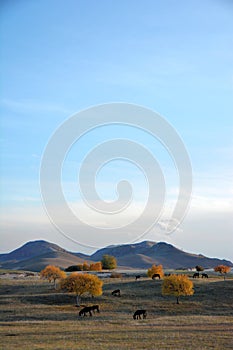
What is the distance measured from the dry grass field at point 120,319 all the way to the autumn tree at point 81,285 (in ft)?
5.15

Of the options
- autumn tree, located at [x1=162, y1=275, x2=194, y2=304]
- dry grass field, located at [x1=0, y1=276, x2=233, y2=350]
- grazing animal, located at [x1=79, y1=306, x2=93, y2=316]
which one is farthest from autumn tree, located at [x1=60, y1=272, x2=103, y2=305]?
grazing animal, located at [x1=79, y1=306, x2=93, y2=316]

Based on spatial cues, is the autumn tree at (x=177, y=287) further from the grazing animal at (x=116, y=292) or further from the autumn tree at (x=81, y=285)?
the autumn tree at (x=81, y=285)

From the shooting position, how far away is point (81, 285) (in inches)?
2603

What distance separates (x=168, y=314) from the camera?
5747cm

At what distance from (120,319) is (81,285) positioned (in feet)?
56.6

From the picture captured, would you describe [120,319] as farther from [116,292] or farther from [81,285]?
[116,292]

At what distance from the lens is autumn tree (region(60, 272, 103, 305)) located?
6600cm

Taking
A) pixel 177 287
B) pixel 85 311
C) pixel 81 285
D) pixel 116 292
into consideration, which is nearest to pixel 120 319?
pixel 85 311

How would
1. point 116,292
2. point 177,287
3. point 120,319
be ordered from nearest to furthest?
point 120,319
point 177,287
point 116,292

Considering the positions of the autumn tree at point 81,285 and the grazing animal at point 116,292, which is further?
the grazing animal at point 116,292

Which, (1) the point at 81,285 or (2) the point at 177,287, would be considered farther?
(2) the point at 177,287

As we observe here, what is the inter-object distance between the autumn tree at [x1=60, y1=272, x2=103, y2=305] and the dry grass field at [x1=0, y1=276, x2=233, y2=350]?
157 cm

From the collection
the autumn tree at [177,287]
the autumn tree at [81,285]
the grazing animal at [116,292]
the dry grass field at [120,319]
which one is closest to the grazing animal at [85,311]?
the dry grass field at [120,319]

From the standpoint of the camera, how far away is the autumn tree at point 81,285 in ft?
217
